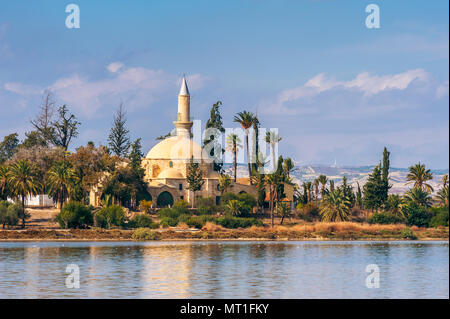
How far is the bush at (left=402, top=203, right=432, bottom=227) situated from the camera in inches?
3253

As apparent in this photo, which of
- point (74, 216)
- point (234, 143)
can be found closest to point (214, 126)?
point (234, 143)

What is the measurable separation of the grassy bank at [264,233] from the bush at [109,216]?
155cm

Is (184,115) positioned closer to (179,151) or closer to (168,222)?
(179,151)

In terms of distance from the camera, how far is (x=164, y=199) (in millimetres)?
91875

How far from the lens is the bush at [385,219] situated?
82.8m

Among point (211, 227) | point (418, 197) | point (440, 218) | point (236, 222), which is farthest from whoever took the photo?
point (418, 197)

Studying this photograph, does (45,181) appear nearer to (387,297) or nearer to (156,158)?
(156,158)

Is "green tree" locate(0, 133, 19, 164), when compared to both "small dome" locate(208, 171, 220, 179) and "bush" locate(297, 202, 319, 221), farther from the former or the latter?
"bush" locate(297, 202, 319, 221)

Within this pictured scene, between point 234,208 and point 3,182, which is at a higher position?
point 3,182

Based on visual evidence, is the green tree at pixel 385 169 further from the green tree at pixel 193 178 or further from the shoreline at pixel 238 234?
the green tree at pixel 193 178

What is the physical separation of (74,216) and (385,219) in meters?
32.7

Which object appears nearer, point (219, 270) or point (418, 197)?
point (219, 270)

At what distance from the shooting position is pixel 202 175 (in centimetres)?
9425
